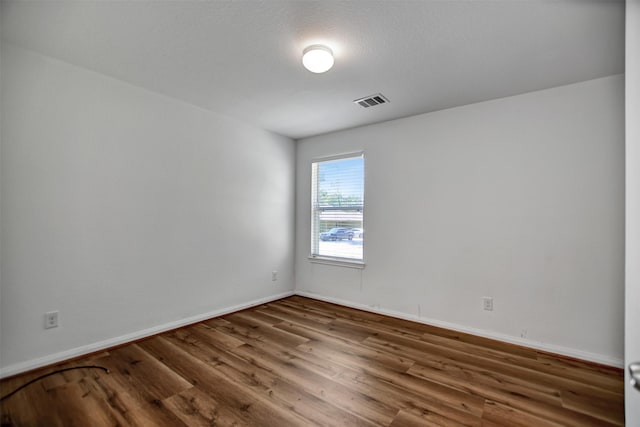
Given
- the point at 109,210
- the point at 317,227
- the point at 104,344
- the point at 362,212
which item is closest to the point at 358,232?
the point at 362,212

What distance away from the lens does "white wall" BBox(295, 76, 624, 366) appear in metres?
2.50

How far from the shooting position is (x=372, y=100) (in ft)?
10.1

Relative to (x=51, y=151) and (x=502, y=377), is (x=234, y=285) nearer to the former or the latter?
(x=51, y=151)

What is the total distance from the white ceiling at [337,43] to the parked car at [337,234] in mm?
1819

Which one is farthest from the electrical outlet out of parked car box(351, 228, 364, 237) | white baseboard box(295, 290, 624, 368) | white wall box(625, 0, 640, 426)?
white wall box(625, 0, 640, 426)

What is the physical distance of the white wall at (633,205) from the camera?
117 cm

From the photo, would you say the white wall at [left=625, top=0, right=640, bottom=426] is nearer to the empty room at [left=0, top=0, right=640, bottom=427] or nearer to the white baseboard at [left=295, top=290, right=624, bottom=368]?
the empty room at [left=0, top=0, right=640, bottom=427]

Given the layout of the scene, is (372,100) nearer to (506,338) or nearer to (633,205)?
(633,205)

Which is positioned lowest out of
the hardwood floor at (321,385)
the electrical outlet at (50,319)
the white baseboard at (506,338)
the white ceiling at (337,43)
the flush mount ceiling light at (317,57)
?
the hardwood floor at (321,385)

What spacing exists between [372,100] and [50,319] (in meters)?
3.44

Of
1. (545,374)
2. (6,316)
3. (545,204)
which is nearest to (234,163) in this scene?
(6,316)

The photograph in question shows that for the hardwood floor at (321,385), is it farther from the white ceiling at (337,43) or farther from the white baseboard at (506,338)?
the white ceiling at (337,43)

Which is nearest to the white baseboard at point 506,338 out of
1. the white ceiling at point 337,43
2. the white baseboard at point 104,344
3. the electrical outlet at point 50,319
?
the white baseboard at point 104,344

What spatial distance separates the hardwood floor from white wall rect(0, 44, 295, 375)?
1.12 feet
